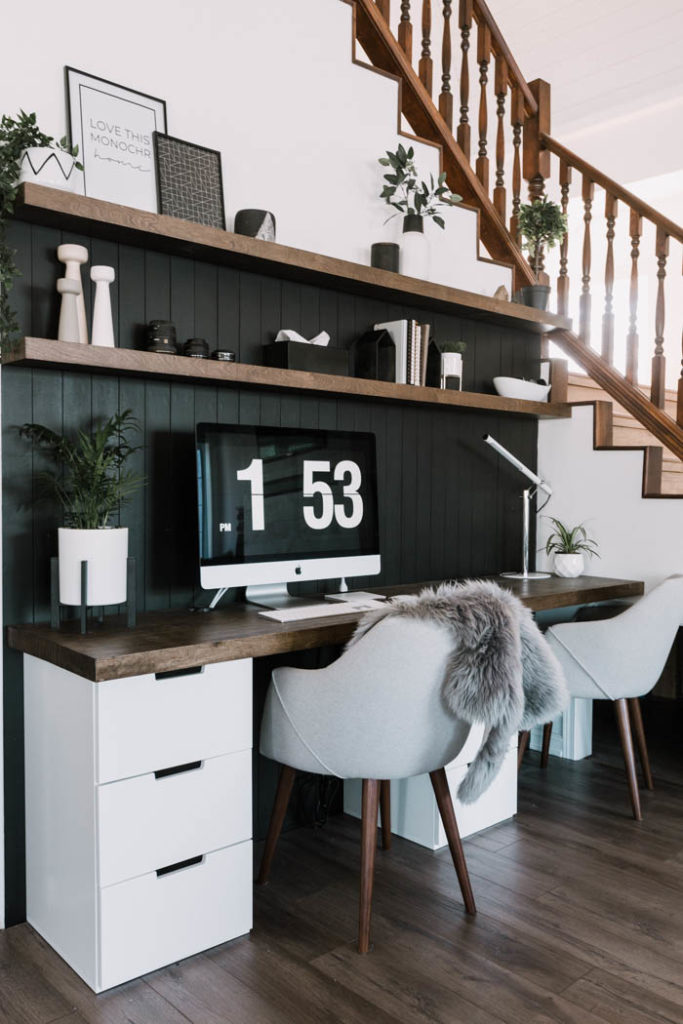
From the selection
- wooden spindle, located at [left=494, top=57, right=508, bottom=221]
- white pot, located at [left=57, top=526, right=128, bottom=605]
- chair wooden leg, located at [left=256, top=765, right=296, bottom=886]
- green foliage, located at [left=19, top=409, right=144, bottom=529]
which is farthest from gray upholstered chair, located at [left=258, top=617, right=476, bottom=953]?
wooden spindle, located at [left=494, top=57, right=508, bottom=221]

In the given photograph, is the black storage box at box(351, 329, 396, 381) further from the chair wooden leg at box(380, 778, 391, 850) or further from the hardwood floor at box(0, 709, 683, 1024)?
the hardwood floor at box(0, 709, 683, 1024)

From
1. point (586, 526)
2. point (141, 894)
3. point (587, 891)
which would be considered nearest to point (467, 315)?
point (586, 526)

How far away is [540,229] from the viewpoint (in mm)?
3330

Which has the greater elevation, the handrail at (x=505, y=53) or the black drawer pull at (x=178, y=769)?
the handrail at (x=505, y=53)

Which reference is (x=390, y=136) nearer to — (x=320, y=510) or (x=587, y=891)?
(x=320, y=510)

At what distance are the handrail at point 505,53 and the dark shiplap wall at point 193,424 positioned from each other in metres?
1.09

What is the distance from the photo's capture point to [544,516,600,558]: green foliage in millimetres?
A: 3348

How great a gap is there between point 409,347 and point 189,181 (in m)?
0.89

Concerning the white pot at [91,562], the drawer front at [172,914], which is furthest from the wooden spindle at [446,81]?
the drawer front at [172,914]

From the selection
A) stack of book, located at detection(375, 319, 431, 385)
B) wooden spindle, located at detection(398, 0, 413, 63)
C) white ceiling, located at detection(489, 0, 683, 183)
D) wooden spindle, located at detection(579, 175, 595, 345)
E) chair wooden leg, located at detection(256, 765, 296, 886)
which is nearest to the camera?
chair wooden leg, located at detection(256, 765, 296, 886)

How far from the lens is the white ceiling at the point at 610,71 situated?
4.66 meters

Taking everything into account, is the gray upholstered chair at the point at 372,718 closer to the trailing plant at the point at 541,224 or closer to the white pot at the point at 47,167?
the white pot at the point at 47,167

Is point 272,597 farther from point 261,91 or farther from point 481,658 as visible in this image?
point 261,91

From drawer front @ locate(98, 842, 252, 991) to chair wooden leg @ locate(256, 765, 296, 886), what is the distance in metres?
0.22
